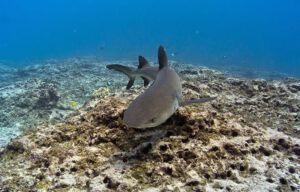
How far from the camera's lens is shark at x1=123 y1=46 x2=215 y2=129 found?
13.8 ft

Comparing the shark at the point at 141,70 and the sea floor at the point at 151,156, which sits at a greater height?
the shark at the point at 141,70

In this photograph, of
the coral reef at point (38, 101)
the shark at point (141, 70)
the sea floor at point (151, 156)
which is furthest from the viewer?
the coral reef at point (38, 101)

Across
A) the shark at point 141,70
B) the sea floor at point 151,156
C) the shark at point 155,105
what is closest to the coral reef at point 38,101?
the shark at point 141,70

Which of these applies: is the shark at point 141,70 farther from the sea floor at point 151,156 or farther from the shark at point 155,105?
the shark at point 155,105

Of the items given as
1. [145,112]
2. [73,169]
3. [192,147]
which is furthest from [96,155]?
[192,147]

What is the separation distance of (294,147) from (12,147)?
4090 millimetres

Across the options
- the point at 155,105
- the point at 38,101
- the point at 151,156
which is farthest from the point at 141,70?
the point at 38,101

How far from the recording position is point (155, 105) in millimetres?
4449

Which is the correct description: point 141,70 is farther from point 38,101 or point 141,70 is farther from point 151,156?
point 38,101

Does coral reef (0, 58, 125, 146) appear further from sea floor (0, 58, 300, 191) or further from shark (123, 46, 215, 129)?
shark (123, 46, 215, 129)

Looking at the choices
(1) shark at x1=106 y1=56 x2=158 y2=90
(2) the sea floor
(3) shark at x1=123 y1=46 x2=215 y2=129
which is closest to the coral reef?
(1) shark at x1=106 y1=56 x2=158 y2=90

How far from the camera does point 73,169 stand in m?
4.43

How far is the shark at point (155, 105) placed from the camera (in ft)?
13.8

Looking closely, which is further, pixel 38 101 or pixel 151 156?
pixel 38 101
